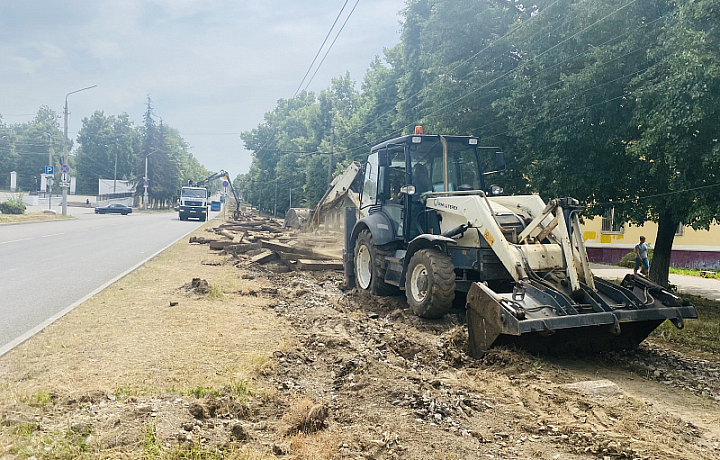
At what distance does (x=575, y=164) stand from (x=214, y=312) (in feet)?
28.2

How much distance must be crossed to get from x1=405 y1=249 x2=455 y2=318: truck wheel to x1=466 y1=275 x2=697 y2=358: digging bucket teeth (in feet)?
4.22

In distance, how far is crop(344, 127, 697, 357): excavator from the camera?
5.87 metres

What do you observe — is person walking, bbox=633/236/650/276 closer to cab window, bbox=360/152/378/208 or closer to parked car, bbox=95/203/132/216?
cab window, bbox=360/152/378/208

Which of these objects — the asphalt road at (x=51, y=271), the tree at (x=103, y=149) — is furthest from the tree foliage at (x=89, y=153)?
the asphalt road at (x=51, y=271)

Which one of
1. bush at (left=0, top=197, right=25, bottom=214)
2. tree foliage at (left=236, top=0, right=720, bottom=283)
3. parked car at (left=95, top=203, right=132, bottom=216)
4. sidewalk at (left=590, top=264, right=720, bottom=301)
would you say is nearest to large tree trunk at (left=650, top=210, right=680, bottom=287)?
tree foliage at (left=236, top=0, right=720, bottom=283)

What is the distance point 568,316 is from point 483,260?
81.7 inches

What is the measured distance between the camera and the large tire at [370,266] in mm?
9867

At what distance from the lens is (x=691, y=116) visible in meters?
8.51

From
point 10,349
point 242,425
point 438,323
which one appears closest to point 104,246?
point 10,349

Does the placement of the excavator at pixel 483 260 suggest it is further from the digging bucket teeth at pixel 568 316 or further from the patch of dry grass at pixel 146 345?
the patch of dry grass at pixel 146 345

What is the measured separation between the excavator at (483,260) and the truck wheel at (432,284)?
0.01 m

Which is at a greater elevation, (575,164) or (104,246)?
(575,164)

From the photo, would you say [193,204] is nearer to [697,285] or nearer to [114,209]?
[114,209]

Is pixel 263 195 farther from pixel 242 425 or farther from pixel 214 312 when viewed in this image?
pixel 242 425
